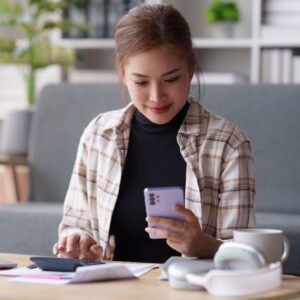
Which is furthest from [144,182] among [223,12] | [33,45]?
[33,45]

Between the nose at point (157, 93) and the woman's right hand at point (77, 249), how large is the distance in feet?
1.11

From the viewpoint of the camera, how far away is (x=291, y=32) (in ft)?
12.7

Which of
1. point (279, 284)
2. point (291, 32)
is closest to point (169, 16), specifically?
point (279, 284)

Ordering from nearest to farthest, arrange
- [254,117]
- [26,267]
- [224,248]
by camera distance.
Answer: [224,248]
[26,267]
[254,117]

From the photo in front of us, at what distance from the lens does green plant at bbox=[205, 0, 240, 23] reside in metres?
4.00

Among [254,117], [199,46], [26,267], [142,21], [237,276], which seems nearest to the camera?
[237,276]

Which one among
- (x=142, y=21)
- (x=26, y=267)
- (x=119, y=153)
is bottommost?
(x=26, y=267)

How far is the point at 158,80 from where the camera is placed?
6.06 ft

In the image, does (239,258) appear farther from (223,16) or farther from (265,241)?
(223,16)

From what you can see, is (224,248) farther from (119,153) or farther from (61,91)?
(61,91)

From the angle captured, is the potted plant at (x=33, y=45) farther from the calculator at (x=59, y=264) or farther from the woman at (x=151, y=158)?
the calculator at (x=59, y=264)

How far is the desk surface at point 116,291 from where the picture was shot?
4.28 ft

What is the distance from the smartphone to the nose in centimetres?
37

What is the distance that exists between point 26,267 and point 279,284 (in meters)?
0.50
